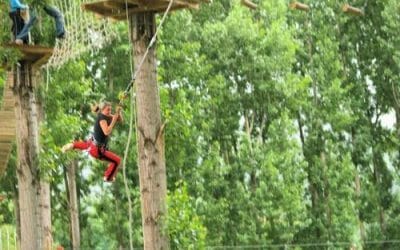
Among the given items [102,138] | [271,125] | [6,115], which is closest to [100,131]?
[102,138]

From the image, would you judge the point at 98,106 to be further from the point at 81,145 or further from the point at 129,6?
the point at 129,6

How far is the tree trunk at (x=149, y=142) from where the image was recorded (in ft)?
29.1

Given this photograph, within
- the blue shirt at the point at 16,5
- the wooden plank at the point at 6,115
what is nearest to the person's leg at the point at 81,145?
the blue shirt at the point at 16,5

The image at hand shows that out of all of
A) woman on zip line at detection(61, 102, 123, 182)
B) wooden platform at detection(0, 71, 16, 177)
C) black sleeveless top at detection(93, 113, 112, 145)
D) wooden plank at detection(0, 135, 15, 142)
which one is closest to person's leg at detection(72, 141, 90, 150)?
woman on zip line at detection(61, 102, 123, 182)

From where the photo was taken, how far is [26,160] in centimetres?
1070

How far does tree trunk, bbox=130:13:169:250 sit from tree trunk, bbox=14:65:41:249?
2.07 m

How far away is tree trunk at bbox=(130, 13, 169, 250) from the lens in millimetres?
8875

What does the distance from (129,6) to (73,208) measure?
1343 centimetres

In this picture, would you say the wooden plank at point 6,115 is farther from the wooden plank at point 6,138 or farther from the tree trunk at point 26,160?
the tree trunk at point 26,160

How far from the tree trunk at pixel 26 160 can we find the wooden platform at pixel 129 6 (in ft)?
6.81

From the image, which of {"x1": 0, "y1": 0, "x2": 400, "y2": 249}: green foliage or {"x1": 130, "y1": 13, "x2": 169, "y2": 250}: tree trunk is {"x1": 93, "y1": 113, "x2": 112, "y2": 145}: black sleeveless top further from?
{"x1": 0, "y1": 0, "x2": 400, "y2": 249}: green foliage

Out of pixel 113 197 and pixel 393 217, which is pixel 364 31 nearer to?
pixel 393 217

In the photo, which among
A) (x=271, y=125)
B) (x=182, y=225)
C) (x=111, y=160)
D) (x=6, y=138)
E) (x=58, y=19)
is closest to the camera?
(x=111, y=160)

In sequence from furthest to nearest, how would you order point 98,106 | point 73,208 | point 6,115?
point 73,208
point 6,115
point 98,106
